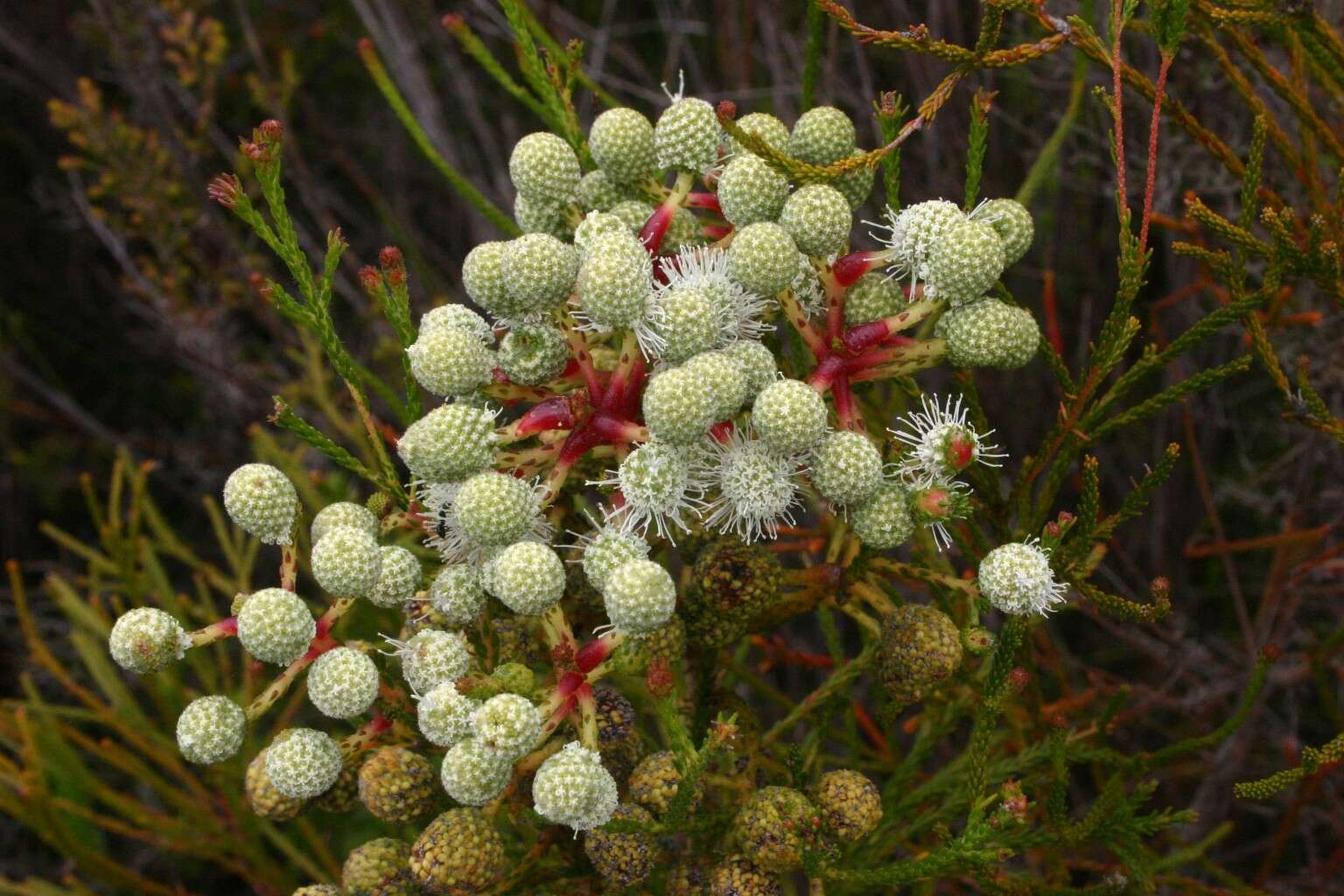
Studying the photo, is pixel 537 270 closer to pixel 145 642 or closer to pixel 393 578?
pixel 393 578

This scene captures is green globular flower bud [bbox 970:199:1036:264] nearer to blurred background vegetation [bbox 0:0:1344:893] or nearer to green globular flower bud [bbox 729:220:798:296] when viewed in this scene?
green globular flower bud [bbox 729:220:798:296]

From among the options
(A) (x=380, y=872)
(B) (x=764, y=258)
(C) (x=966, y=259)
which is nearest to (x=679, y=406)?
(B) (x=764, y=258)

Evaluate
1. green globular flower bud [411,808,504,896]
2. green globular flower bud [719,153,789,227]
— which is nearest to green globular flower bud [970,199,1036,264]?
green globular flower bud [719,153,789,227]

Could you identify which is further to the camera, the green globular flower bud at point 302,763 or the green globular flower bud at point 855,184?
the green globular flower bud at point 855,184

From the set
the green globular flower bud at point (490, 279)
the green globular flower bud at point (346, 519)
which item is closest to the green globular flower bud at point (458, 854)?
the green globular flower bud at point (346, 519)

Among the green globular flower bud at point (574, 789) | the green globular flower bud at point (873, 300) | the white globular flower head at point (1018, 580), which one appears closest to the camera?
the green globular flower bud at point (574, 789)

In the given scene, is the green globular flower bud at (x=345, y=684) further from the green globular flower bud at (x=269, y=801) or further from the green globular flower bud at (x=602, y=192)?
the green globular flower bud at (x=602, y=192)
